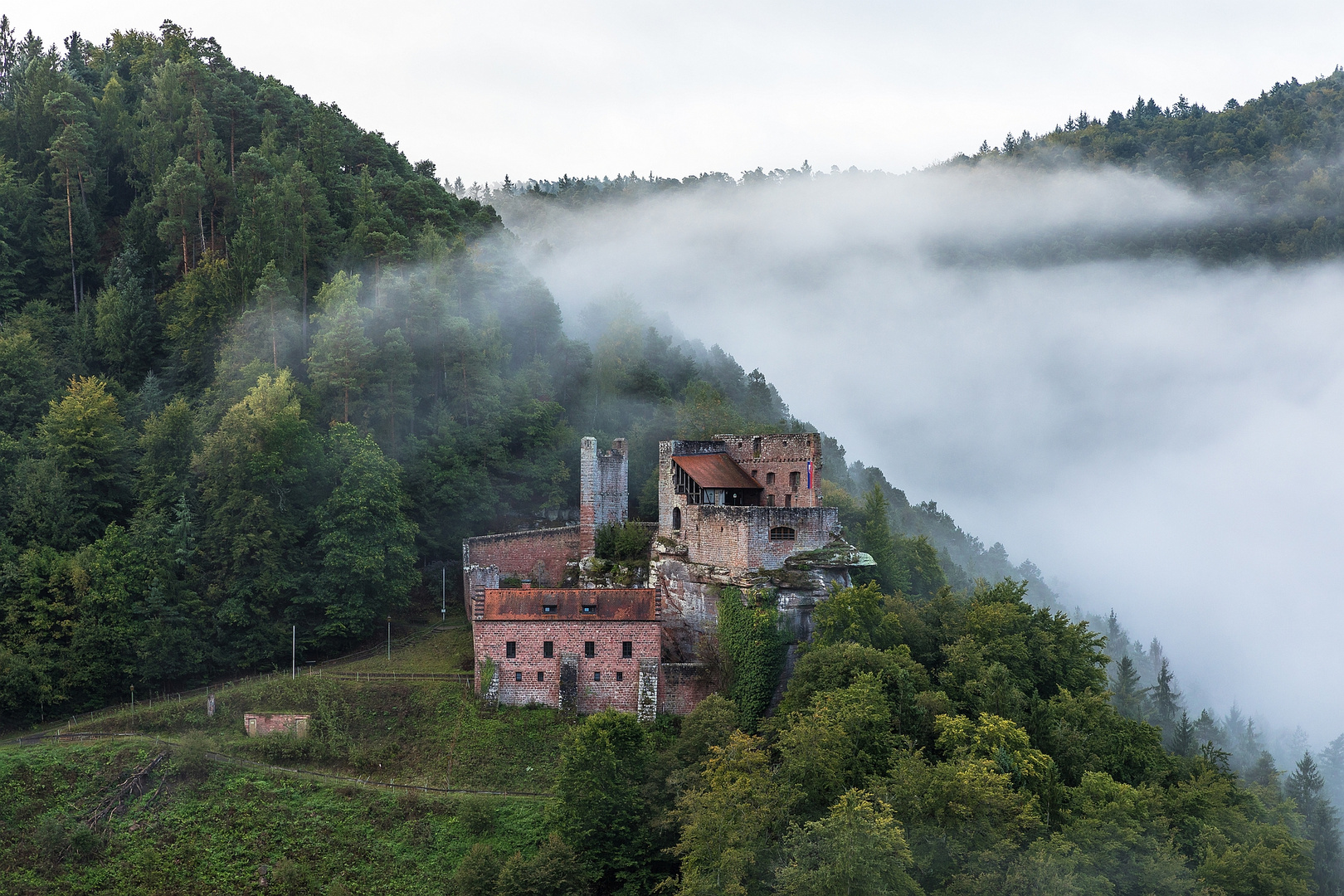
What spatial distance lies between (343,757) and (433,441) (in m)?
21.6

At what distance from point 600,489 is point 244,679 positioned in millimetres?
20162

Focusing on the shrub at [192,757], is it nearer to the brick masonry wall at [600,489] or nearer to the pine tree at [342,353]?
the pine tree at [342,353]

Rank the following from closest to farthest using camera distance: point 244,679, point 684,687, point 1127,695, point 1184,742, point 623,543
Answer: point 684,687
point 244,679
point 623,543
point 1184,742
point 1127,695

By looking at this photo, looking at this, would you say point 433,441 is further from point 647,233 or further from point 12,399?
point 647,233

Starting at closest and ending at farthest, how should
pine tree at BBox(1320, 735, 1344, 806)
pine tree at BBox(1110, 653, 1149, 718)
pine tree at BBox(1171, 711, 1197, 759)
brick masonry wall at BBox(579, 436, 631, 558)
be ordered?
brick masonry wall at BBox(579, 436, 631, 558)
pine tree at BBox(1171, 711, 1197, 759)
pine tree at BBox(1110, 653, 1149, 718)
pine tree at BBox(1320, 735, 1344, 806)

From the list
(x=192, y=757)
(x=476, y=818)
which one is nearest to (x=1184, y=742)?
(x=476, y=818)

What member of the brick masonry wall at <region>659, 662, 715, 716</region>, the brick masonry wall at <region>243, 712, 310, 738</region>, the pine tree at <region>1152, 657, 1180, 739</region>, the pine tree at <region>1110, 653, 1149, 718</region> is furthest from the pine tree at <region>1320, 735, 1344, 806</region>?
the brick masonry wall at <region>243, 712, 310, 738</region>

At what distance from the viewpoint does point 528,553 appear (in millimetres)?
54781

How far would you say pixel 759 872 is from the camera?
31656 mm

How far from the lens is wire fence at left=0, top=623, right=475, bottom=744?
1671 inches

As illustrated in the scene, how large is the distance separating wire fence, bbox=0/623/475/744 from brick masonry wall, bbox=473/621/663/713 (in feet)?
7.97

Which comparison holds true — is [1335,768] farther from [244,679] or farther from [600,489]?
[244,679]

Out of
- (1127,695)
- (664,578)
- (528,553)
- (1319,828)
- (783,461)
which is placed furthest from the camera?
(1127,695)

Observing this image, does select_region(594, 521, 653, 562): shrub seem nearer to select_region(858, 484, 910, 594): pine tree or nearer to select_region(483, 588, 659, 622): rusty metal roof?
select_region(483, 588, 659, 622): rusty metal roof
